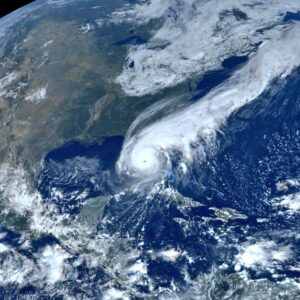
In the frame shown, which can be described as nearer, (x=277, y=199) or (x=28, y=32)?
(x=277, y=199)

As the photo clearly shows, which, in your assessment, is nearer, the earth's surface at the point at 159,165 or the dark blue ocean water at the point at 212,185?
the earth's surface at the point at 159,165

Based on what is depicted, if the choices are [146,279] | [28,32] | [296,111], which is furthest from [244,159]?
[28,32]

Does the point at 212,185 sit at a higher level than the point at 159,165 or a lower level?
lower

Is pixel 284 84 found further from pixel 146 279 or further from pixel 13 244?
pixel 13 244

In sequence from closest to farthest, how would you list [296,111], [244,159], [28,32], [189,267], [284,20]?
1. [189,267]
2. [244,159]
3. [296,111]
4. [284,20]
5. [28,32]

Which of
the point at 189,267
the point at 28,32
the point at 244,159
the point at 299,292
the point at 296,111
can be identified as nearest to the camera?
the point at 299,292

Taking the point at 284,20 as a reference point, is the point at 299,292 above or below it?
below

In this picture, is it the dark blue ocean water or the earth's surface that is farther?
the dark blue ocean water

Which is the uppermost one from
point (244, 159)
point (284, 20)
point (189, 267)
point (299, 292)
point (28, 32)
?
point (28, 32)
